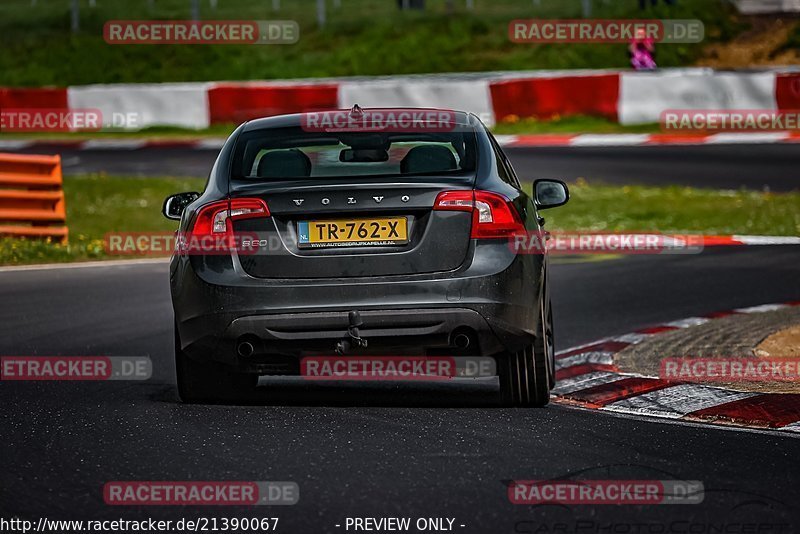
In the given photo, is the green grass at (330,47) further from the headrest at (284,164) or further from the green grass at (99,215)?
the headrest at (284,164)

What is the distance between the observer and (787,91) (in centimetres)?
2939

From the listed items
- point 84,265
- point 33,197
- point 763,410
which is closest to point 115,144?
point 33,197

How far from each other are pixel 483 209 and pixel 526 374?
34.8 inches

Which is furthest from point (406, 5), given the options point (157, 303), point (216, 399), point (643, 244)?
point (216, 399)

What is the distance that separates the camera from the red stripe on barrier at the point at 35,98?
35.0 m

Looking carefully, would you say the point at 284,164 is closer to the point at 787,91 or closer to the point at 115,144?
the point at 787,91

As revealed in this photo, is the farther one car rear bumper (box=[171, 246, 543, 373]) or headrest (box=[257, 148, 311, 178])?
headrest (box=[257, 148, 311, 178])

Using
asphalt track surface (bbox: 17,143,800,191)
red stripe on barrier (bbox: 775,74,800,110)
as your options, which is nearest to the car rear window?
asphalt track surface (bbox: 17,143,800,191)

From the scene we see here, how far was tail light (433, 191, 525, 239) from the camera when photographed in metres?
8.00

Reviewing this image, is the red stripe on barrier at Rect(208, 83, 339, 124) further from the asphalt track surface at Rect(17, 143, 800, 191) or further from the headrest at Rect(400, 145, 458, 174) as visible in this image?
the headrest at Rect(400, 145, 458, 174)

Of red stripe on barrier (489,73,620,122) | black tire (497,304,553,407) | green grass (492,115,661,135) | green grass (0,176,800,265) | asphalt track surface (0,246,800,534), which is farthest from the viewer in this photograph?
red stripe on barrier (489,73,620,122)

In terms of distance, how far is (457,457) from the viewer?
6.96 meters

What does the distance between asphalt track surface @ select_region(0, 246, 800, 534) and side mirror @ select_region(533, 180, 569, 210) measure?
107 centimetres

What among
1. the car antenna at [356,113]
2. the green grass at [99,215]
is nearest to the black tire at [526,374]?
the car antenna at [356,113]
